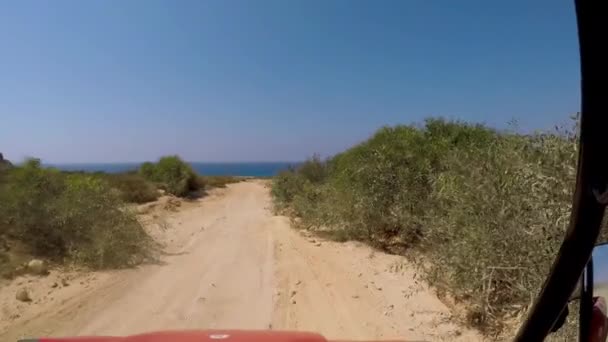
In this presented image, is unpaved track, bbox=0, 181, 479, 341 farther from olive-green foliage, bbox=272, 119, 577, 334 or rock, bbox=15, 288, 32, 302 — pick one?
olive-green foliage, bbox=272, 119, 577, 334

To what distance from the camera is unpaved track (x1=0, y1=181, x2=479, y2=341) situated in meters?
4.87

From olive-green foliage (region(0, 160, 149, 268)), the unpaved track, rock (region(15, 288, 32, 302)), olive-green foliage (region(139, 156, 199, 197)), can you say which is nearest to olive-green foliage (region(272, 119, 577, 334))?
the unpaved track

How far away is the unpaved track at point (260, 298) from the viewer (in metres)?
4.87

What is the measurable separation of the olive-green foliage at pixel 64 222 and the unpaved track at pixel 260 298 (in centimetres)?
65

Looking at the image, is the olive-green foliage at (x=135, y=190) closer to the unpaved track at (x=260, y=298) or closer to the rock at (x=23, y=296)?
the unpaved track at (x=260, y=298)

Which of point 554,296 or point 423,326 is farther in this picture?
point 423,326

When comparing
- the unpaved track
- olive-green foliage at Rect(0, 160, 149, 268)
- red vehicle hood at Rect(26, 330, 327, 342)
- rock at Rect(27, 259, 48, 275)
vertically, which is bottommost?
the unpaved track

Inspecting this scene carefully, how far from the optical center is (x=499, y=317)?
14.5 ft

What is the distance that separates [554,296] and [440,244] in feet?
15.1

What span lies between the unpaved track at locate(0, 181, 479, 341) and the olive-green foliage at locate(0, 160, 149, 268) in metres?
0.65

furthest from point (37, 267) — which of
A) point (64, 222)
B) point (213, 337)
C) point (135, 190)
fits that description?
point (135, 190)

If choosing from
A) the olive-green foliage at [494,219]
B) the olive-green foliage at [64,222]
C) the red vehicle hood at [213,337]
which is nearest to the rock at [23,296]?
the olive-green foliage at [64,222]

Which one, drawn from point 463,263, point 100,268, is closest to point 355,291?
point 463,263

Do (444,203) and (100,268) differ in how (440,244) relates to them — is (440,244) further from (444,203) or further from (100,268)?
(100,268)
